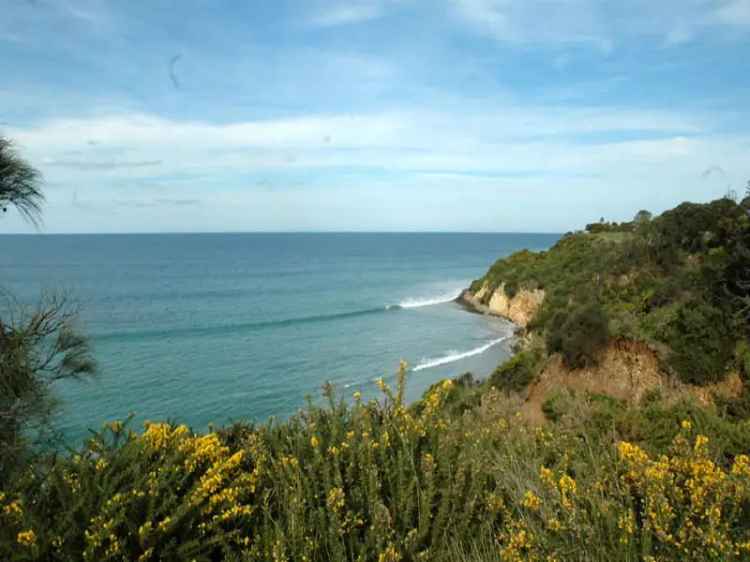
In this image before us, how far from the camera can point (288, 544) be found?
132 inches

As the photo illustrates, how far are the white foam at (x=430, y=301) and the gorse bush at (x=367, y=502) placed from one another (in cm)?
4716

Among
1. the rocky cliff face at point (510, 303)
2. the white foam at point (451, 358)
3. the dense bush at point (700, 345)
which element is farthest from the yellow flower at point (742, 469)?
the rocky cliff face at point (510, 303)

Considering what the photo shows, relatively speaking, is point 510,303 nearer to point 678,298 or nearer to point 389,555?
point 678,298

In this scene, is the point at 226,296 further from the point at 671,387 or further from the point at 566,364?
the point at 671,387

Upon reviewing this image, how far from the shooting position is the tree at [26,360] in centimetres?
465

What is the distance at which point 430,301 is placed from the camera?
55.1 m

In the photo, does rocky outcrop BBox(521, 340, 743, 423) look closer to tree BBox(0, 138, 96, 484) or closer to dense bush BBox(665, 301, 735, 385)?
dense bush BBox(665, 301, 735, 385)

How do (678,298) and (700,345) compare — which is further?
(678,298)

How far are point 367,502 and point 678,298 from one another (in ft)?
57.1

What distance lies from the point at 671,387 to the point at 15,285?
7143 cm

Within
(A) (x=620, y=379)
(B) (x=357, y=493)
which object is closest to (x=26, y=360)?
(B) (x=357, y=493)

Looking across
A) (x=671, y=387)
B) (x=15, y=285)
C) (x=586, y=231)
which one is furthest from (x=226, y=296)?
(x=671, y=387)

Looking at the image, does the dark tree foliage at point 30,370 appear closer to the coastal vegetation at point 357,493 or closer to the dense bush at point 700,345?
the coastal vegetation at point 357,493

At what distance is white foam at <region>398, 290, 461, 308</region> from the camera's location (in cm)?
5191
